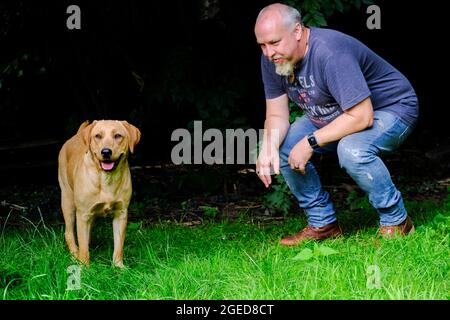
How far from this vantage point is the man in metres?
3.95

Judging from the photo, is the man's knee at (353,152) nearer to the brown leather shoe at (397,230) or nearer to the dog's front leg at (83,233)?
the brown leather shoe at (397,230)

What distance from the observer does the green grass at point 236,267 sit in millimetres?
3143

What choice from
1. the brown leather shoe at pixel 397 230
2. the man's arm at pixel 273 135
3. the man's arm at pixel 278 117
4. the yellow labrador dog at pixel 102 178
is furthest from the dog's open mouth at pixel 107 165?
the brown leather shoe at pixel 397 230

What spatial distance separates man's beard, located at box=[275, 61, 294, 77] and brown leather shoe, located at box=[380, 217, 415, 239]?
3.75 feet

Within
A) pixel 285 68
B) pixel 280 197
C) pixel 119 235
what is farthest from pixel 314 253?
pixel 280 197

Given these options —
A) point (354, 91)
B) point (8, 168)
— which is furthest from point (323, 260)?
point (8, 168)

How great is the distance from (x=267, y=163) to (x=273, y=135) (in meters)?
0.25

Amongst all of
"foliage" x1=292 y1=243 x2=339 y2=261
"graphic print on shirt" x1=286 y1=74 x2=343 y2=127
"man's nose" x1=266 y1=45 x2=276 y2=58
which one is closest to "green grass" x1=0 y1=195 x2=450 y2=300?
"foliage" x1=292 y1=243 x2=339 y2=261

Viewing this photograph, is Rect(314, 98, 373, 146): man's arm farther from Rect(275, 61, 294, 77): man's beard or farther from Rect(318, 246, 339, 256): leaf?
Rect(318, 246, 339, 256): leaf

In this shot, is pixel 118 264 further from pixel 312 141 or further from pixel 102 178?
pixel 312 141

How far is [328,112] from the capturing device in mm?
4215

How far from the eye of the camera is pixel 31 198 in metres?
6.66

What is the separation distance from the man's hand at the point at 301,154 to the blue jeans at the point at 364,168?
192mm

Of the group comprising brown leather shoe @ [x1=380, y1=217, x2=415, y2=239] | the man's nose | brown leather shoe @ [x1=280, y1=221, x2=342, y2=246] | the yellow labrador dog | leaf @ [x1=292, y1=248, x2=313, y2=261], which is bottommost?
brown leather shoe @ [x1=280, y1=221, x2=342, y2=246]
